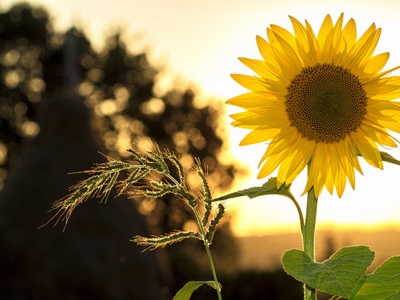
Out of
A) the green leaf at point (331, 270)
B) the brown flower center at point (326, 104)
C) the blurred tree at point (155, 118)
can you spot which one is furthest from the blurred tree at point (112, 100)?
the green leaf at point (331, 270)

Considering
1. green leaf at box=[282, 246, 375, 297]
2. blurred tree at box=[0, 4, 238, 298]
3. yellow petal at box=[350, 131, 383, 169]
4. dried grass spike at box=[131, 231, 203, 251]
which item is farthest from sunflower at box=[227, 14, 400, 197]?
blurred tree at box=[0, 4, 238, 298]

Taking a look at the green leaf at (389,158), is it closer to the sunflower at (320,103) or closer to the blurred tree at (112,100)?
the sunflower at (320,103)

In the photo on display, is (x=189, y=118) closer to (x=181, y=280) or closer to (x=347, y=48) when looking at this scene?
(x=181, y=280)

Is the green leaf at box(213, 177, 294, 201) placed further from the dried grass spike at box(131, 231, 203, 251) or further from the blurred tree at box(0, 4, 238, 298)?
the blurred tree at box(0, 4, 238, 298)

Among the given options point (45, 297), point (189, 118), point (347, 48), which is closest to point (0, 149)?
point (189, 118)

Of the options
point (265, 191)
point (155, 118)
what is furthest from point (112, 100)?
point (265, 191)

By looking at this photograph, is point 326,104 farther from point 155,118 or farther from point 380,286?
point 155,118

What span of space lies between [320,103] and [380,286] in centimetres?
81

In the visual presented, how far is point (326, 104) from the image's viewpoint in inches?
76.2

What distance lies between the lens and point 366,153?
1774mm

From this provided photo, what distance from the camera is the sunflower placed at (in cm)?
173

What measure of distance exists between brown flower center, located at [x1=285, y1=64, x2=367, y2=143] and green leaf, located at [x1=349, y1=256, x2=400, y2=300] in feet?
2.03

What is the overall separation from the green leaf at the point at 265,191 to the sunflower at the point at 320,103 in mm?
25

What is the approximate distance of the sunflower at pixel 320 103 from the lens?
173 centimetres
